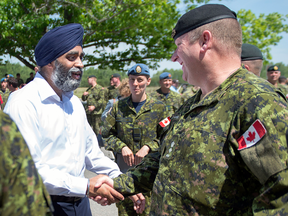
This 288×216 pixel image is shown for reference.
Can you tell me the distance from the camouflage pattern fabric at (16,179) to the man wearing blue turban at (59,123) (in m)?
0.97

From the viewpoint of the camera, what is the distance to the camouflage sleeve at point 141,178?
1855 mm

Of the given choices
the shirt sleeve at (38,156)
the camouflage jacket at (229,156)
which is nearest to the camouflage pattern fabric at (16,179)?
the camouflage jacket at (229,156)

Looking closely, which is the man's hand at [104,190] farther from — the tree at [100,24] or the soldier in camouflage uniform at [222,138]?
the tree at [100,24]

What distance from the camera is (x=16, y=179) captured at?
0.67 m

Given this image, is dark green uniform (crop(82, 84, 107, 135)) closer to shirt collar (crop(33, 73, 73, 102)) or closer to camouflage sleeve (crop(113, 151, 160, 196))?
shirt collar (crop(33, 73, 73, 102))

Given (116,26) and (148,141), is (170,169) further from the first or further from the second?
(116,26)

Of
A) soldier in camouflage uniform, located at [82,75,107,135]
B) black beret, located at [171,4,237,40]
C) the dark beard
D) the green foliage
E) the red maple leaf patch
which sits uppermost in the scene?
the green foliage

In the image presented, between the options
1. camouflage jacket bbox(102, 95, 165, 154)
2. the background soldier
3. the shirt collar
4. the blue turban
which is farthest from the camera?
camouflage jacket bbox(102, 95, 165, 154)

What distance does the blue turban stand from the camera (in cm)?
199

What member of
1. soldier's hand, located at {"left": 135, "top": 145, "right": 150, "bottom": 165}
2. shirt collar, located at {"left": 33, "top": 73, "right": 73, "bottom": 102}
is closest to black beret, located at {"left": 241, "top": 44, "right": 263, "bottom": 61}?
soldier's hand, located at {"left": 135, "top": 145, "right": 150, "bottom": 165}

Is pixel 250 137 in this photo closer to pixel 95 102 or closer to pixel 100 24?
pixel 95 102

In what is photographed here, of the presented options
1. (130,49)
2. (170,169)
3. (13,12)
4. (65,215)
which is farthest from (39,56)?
(130,49)

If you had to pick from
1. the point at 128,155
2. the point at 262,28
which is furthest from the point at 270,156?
the point at 262,28

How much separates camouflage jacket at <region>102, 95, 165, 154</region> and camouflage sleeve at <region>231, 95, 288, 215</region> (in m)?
2.19
